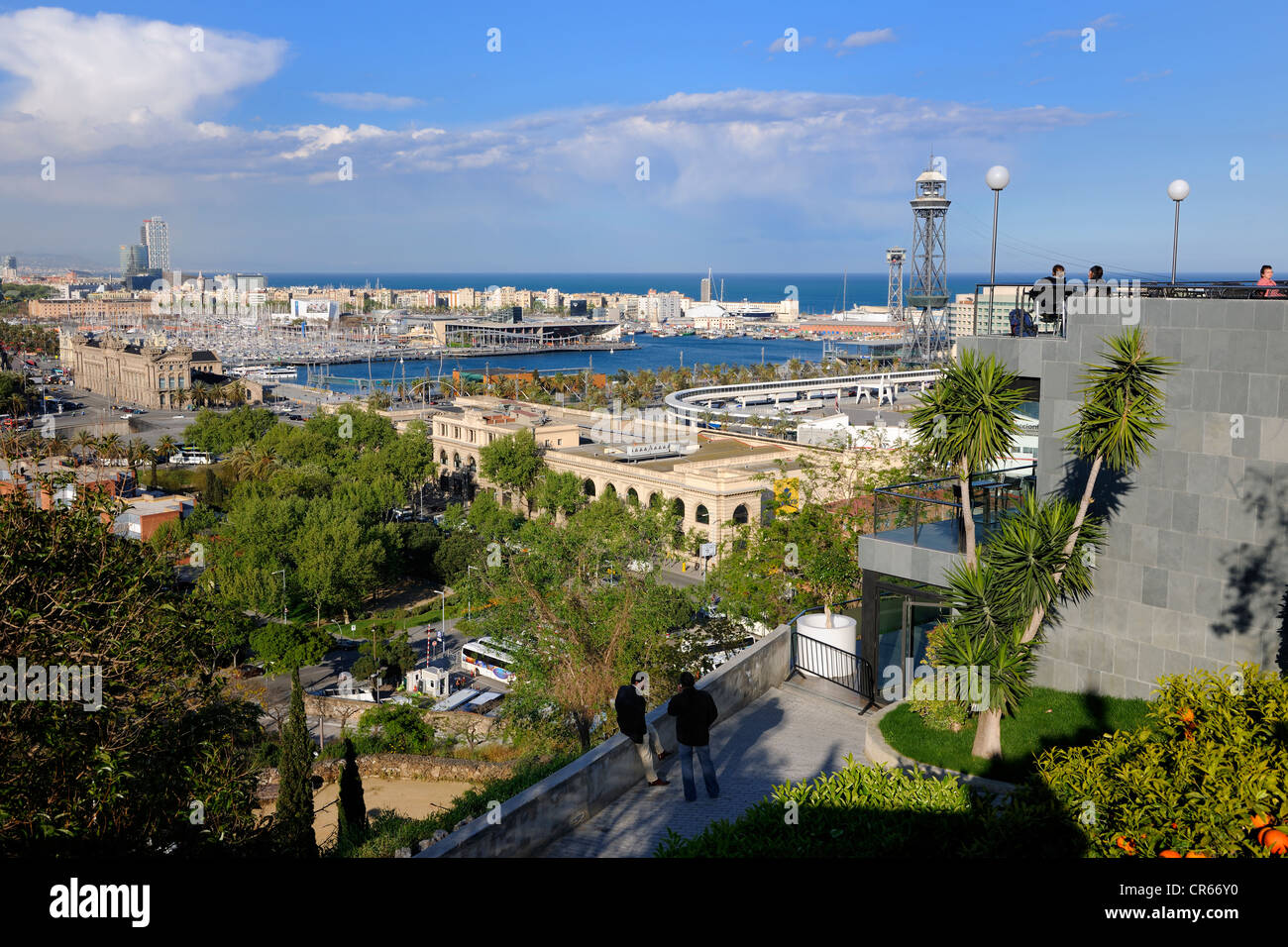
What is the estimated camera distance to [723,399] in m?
88.0

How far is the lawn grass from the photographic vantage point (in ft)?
34.4

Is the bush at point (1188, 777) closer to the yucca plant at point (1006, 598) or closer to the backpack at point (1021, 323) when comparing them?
the yucca plant at point (1006, 598)

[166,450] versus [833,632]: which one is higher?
[833,632]

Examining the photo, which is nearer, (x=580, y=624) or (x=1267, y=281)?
(x=1267, y=281)

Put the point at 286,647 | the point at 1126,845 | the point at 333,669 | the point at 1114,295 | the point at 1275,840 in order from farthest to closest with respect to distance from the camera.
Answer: the point at 333,669, the point at 286,647, the point at 1114,295, the point at 1126,845, the point at 1275,840

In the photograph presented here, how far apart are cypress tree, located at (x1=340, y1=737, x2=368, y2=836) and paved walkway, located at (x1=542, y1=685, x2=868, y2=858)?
386 inches

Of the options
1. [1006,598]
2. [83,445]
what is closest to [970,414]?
[1006,598]

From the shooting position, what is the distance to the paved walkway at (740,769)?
8461 millimetres

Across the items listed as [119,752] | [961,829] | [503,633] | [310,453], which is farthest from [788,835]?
[310,453]

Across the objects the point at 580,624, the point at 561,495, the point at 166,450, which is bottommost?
the point at 166,450

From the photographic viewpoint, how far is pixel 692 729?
29.6 ft

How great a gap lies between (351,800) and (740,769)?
1120 centimetres

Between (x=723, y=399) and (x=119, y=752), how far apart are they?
81.3 meters

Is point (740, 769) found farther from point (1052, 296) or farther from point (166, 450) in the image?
point (166, 450)
